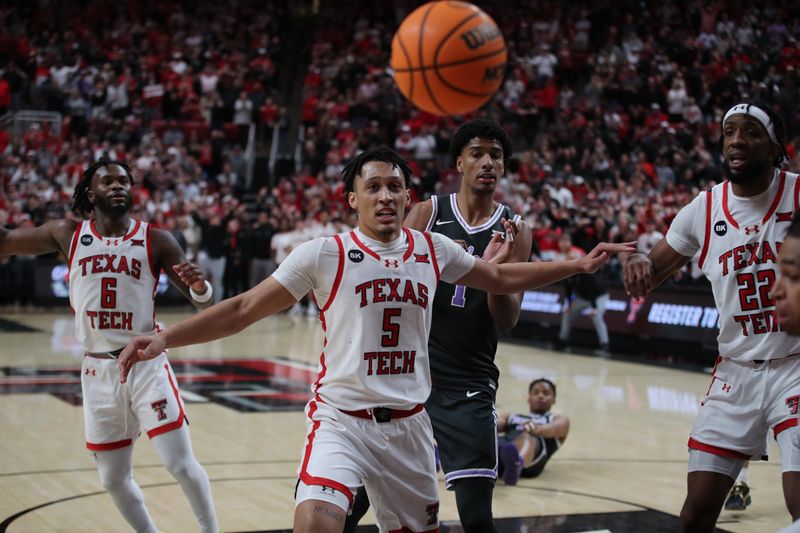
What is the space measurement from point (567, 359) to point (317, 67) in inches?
593

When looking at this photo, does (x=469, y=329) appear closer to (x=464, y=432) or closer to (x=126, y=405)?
(x=464, y=432)

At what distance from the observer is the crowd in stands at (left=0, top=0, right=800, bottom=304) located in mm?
20297

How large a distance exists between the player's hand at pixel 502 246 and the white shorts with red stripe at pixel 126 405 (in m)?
1.88

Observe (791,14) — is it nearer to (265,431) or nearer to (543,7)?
(543,7)

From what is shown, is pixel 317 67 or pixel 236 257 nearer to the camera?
pixel 236 257

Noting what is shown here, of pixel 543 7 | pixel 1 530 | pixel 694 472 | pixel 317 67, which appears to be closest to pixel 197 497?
pixel 1 530

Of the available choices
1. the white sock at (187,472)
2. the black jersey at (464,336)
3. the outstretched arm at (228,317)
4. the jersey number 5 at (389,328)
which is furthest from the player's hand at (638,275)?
the white sock at (187,472)

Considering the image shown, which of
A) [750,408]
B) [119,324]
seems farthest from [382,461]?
[119,324]

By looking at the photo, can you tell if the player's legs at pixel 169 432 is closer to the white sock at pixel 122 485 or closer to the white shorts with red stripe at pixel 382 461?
the white sock at pixel 122 485

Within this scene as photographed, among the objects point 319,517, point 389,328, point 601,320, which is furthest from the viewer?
point 601,320

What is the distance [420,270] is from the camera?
4.47m

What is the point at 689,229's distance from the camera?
194 inches

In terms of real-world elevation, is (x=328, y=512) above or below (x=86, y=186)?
below

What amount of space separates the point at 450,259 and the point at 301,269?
662 millimetres
